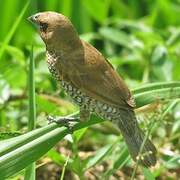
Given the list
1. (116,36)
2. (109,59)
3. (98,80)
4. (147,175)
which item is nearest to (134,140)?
(147,175)

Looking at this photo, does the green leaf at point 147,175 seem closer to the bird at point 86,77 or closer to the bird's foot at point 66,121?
the bird at point 86,77

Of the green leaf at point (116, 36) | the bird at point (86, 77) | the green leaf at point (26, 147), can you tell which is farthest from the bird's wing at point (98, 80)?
the green leaf at point (116, 36)

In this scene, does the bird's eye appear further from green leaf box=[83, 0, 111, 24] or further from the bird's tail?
green leaf box=[83, 0, 111, 24]

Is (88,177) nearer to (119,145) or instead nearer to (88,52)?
(119,145)

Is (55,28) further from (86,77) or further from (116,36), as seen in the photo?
(116,36)

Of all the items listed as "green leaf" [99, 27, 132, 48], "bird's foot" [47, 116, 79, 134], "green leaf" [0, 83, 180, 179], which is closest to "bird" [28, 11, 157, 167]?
"bird's foot" [47, 116, 79, 134]

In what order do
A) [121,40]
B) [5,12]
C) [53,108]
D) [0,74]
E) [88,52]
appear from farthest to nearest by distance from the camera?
[5,12], [121,40], [0,74], [53,108], [88,52]

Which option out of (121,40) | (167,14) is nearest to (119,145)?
(121,40)
